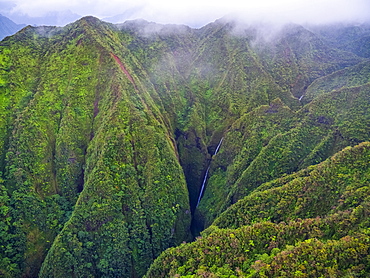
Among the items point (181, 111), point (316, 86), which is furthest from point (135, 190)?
point (316, 86)

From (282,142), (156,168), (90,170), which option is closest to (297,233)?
(282,142)

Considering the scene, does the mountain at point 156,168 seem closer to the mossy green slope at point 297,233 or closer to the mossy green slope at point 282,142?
the mossy green slope at point 297,233

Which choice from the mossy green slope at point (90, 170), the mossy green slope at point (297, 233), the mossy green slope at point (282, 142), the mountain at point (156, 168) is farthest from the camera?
the mossy green slope at point (282, 142)

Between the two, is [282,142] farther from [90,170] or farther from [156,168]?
[90,170]

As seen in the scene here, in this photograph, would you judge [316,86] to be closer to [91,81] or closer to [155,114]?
[155,114]

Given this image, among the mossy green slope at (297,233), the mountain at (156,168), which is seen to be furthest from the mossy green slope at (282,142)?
the mossy green slope at (297,233)
